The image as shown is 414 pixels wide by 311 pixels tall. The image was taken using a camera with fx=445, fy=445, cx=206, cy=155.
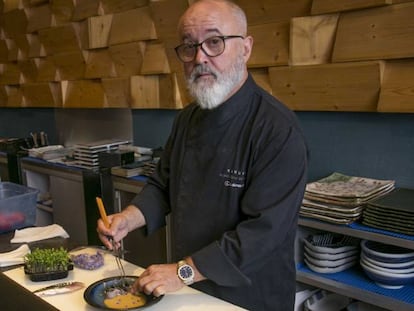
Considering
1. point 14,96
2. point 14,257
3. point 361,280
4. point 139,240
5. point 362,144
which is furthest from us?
point 14,96

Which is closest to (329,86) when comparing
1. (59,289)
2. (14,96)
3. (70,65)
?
(59,289)

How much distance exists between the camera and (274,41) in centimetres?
253

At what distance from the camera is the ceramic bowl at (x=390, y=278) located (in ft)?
6.20

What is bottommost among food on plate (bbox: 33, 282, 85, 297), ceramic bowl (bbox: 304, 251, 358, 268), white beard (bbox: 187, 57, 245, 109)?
ceramic bowl (bbox: 304, 251, 358, 268)

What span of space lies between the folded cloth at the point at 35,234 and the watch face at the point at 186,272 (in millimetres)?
768

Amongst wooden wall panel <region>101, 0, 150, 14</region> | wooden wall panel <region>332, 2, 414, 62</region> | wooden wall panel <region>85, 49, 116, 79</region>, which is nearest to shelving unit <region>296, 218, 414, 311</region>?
wooden wall panel <region>332, 2, 414, 62</region>

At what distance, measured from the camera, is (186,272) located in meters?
1.23

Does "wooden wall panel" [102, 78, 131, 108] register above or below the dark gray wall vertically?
above

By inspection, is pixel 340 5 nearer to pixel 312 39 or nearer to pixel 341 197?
pixel 312 39

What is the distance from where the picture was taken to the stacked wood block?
2.11 meters

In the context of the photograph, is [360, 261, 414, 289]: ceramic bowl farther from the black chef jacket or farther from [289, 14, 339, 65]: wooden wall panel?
[289, 14, 339, 65]: wooden wall panel

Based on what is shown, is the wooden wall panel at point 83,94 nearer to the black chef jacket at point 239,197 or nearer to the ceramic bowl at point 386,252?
the black chef jacket at point 239,197

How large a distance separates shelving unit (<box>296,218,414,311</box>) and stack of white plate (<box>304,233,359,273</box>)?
0.09 ft

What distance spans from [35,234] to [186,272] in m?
0.84
